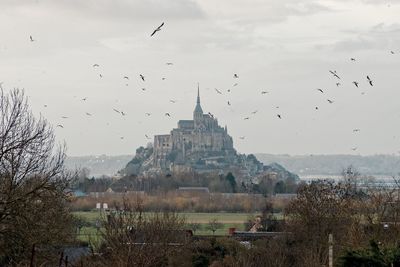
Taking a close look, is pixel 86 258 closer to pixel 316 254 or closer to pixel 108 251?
pixel 108 251

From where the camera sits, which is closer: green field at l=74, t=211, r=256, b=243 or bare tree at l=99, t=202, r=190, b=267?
bare tree at l=99, t=202, r=190, b=267

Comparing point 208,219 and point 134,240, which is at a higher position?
point 208,219

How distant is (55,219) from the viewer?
3353cm

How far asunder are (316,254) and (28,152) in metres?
13.5

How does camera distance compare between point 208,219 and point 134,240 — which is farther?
point 208,219

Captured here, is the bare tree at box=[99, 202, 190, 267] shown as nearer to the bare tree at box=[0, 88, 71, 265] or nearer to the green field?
the bare tree at box=[0, 88, 71, 265]

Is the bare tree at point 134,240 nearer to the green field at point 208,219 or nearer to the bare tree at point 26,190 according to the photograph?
the bare tree at point 26,190

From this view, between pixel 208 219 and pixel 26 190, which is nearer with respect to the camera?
pixel 26 190

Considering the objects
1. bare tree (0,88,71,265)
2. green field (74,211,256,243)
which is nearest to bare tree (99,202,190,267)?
bare tree (0,88,71,265)

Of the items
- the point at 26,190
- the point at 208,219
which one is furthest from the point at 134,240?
the point at 208,219

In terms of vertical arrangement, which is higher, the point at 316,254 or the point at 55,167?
the point at 55,167

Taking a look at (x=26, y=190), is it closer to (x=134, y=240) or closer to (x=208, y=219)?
(x=134, y=240)

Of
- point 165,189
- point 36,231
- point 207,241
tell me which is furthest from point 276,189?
point 36,231

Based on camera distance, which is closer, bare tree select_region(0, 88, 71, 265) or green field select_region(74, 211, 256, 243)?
bare tree select_region(0, 88, 71, 265)
